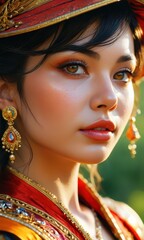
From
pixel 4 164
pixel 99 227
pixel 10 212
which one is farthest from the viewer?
pixel 99 227

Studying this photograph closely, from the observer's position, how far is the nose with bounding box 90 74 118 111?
7.36ft

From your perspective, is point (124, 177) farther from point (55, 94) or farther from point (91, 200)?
point (55, 94)

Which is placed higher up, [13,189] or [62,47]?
[62,47]

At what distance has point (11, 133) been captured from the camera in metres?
2.33

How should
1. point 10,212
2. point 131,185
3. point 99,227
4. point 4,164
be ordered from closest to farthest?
1. point 10,212
2. point 4,164
3. point 99,227
4. point 131,185

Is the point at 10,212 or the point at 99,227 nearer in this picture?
the point at 10,212

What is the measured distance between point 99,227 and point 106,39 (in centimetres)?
68

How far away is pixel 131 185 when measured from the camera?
13.6 ft

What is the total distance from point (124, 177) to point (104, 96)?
76.4 inches

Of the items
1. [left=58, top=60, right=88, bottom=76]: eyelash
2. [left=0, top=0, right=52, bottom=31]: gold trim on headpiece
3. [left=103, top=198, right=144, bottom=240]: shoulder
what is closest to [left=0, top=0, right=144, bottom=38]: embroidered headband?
[left=0, top=0, right=52, bottom=31]: gold trim on headpiece

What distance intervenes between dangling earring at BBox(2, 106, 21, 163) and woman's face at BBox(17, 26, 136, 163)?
3 centimetres

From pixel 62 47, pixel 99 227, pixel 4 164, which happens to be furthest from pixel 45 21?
pixel 99 227

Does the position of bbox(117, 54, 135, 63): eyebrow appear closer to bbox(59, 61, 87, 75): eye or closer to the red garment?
bbox(59, 61, 87, 75): eye

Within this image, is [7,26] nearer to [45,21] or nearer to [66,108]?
[45,21]
